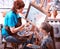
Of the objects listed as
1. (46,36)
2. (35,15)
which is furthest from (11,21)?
(46,36)

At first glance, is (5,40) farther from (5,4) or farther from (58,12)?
(58,12)

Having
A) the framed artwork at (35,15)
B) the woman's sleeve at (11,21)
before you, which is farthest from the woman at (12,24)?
the framed artwork at (35,15)

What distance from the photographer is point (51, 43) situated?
1790mm

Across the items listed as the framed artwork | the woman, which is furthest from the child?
the woman

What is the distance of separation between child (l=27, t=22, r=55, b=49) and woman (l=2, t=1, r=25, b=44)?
25 centimetres

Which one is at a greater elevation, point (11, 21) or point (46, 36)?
point (11, 21)

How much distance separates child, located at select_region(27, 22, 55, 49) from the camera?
1785mm

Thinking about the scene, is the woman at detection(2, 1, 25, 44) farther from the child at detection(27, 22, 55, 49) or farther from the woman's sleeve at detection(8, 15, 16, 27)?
the child at detection(27, 22, 55, 49)

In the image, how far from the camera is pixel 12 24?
182cm

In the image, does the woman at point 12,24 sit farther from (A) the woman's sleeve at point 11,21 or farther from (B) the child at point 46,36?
(B) the child at point 46,36

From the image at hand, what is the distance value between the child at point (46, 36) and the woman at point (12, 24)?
0.25 meters

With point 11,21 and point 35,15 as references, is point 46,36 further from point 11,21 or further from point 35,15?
point 11,21

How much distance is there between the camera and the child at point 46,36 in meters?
1.79

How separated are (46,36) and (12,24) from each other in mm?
412
